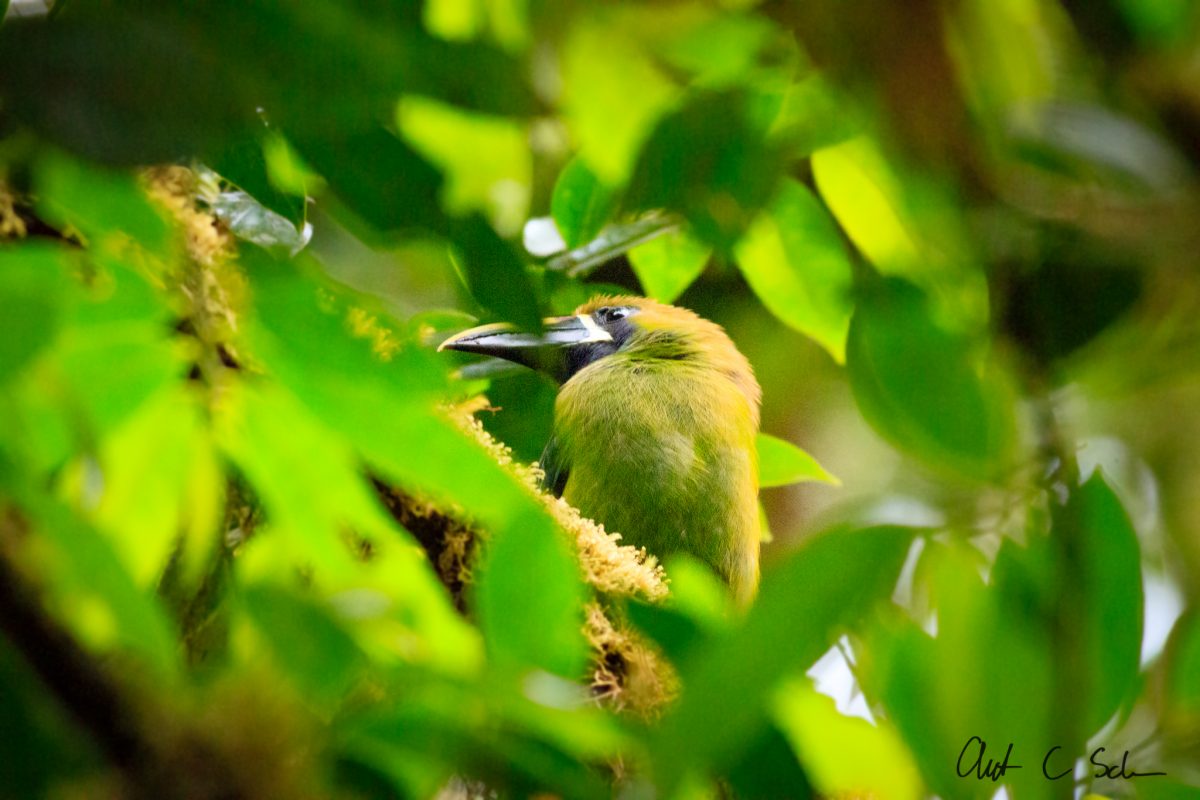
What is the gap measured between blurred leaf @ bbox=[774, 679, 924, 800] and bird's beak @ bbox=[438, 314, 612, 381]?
0.65 metres

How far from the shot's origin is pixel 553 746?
2.13 ft

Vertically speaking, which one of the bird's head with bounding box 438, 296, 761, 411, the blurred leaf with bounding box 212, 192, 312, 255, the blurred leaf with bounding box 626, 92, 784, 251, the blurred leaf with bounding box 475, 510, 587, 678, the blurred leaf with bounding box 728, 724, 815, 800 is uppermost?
the blurred leaf with bounding box 626, 92, 784, 251

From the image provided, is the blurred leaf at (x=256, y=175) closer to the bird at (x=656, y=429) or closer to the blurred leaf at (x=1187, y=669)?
the bird at (x=656, y=429)

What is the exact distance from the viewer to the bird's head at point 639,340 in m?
2.00

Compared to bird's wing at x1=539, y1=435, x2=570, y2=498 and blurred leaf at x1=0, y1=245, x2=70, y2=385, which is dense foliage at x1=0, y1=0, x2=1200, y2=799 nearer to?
blurred leaf at x1=0, y1=245, x2=70, y2=385

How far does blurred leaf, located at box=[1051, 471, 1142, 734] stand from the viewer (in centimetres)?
76

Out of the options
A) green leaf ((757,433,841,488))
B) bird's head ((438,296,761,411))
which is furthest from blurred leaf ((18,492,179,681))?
bird's head ((438,296,761,411))

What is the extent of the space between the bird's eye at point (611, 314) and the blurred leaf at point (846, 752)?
123 cm

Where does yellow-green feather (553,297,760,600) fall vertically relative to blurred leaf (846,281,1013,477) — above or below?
below

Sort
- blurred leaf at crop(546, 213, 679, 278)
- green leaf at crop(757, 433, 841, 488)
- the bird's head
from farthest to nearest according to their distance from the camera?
1. the bird's head
2. green leaf at crop(757, 433, 841, 488)
3. blurred leaf at crop(546, 213, 679, 278)

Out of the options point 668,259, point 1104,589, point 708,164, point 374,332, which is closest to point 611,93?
point 708,164

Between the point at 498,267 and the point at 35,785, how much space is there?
42cm

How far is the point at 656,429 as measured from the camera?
1.93m
